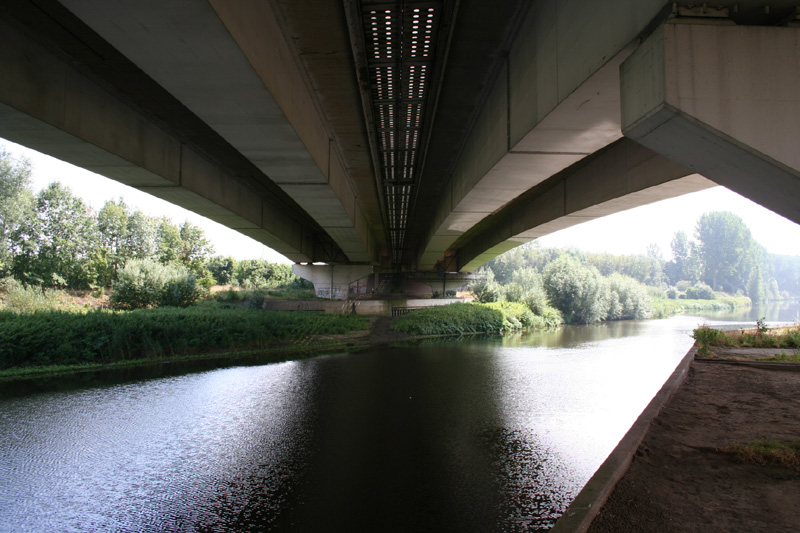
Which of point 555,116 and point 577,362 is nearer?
point 555,116

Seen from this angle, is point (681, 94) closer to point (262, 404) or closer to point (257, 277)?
point (262, 404)

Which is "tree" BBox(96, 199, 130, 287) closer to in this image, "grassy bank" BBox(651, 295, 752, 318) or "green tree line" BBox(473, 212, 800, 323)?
"green tree line" BBox(473, 212, 800, 323)

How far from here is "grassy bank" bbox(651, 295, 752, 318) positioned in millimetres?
49562

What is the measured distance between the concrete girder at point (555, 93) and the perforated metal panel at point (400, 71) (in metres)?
1.17

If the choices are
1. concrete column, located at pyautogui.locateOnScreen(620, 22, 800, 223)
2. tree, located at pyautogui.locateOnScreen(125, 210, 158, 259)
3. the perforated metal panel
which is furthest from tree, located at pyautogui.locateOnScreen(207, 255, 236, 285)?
concrete column, located at pyautogui.locateOnScreen(620, 22, 800, 223)

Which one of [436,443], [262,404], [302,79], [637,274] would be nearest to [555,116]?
[302,79]

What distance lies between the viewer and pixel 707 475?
485cm

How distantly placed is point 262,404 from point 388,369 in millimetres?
5439

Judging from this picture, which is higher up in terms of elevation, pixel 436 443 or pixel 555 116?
pixel 555 116

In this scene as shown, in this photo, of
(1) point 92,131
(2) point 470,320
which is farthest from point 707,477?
(2) point 470,320

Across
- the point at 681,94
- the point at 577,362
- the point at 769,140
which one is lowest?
the point at 577,362

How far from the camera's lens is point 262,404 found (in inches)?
420

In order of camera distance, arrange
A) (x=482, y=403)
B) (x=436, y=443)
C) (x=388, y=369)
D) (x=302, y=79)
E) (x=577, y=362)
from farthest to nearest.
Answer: (x=577, y=362), (x=388, y=369), (x=482, y=403), (x=436, y=443), (x=302, y=79)

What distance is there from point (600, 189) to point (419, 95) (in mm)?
5303
